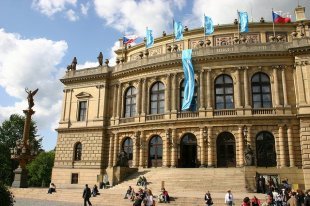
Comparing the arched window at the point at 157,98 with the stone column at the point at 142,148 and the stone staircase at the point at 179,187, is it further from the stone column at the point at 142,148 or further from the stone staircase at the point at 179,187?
the stone staircase at the point at 179,187

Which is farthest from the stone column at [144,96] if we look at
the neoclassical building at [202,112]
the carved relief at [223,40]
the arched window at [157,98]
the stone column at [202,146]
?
the carved relief at [223,40]

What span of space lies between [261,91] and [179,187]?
14.0m

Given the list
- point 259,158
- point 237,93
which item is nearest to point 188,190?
point 259,158

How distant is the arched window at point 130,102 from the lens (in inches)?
1551

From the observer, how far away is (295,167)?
3069cm

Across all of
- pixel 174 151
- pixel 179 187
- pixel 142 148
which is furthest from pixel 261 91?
pixel 142 148

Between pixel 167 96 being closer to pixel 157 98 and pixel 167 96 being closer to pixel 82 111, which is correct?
pixel 157 98

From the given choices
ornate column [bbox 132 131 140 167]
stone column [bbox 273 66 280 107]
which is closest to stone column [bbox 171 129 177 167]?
ornate column [bbox 132 131 140 167]

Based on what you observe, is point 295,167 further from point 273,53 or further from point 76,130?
point 76,130

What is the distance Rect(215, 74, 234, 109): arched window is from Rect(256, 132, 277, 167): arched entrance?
4.42 m

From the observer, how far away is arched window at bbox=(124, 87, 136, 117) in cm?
Answer: 3941

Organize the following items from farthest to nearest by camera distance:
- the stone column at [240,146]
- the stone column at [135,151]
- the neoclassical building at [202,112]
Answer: the stone column at [135,151] → the neoclassical building at [202,112] → the stone column at [240,146]

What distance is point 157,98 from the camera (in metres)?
37.8

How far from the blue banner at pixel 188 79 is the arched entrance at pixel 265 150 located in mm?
8004
